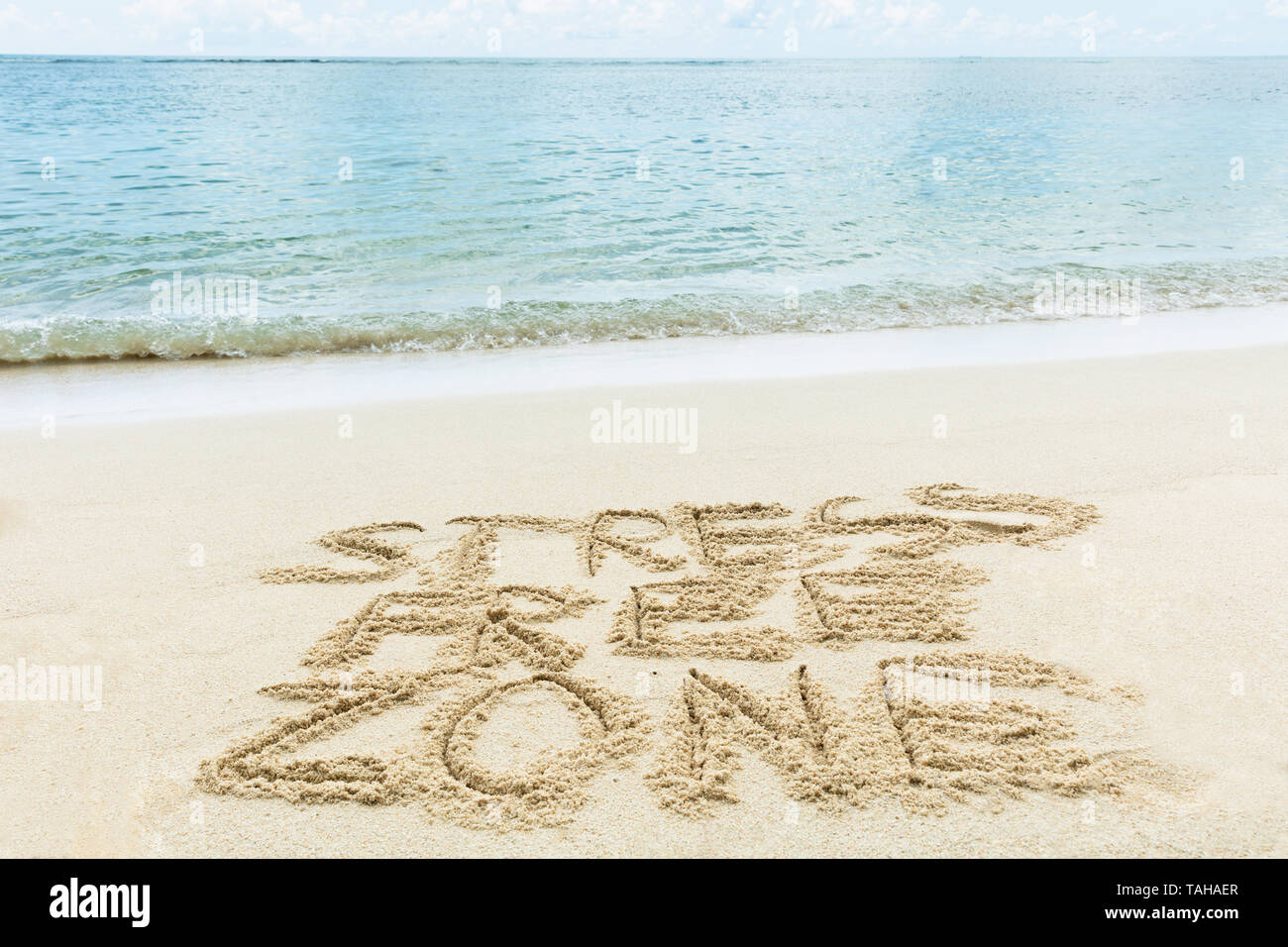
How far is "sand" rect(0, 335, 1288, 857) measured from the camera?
78.5 inches

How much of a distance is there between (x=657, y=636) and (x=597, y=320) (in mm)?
4722

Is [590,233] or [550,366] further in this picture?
[590,233]

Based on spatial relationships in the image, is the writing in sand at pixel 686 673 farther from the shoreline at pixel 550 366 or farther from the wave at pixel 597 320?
the wave at pixel 597 320

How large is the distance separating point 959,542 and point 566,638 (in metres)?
1.47

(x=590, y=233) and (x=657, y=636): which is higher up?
(x=590, y=233)

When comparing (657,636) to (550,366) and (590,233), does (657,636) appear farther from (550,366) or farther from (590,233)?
(590,233)

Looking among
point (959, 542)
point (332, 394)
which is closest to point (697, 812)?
point (959, 542)

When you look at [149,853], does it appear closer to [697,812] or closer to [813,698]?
[697,812]

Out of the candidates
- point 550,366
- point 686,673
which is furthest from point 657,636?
point 550,366

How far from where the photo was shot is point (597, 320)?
7.11 metres

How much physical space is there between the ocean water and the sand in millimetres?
2800

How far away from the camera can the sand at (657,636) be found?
1.99 m
